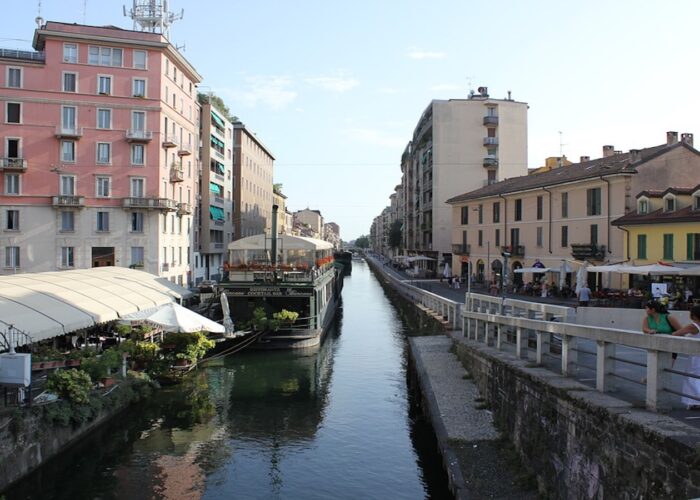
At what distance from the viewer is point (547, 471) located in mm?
9367

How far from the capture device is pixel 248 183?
234 feet

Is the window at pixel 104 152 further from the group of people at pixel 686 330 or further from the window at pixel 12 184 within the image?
the group of people at pixel 686 330

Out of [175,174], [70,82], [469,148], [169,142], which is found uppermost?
[469,148]

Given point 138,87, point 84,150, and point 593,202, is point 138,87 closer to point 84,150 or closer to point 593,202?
point 84,150

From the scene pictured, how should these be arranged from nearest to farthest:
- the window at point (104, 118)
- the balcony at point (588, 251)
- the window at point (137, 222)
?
the balcony at point (588, 251) → the window at point (104, 118) → the window at point (137, 222)

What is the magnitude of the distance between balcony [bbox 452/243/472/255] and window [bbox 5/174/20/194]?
35520mm

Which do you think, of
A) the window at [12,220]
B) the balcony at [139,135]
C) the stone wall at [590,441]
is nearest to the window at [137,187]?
the balcony at [139,135]

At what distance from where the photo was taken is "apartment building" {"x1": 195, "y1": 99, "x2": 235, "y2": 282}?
5378 cm

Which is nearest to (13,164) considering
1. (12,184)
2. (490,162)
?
(12,184)

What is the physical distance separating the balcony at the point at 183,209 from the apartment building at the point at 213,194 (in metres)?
5.72

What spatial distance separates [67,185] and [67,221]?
2378mm

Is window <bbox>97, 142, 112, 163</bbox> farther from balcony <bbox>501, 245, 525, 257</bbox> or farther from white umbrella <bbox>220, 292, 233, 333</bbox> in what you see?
balcony <bbox>501, 245, 525, 257</bbox>

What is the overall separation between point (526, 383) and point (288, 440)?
660 cm

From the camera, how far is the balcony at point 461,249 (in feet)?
179
